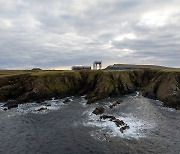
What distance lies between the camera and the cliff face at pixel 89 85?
83.1 meters

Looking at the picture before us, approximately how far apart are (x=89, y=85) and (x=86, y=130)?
5053 cm

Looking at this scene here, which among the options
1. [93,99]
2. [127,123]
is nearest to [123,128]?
[127,123]

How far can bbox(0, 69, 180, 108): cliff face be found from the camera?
83.1m

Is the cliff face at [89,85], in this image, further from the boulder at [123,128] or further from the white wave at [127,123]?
the boulder at [123,128]

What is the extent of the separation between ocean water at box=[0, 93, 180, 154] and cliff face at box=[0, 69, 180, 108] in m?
11.0

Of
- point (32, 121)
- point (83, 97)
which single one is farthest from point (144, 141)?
point (83, 97)

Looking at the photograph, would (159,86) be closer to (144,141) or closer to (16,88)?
(144,141)

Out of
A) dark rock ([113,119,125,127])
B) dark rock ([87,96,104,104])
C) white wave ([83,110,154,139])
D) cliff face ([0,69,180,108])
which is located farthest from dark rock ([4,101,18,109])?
dark rock ([113,119,125,127])

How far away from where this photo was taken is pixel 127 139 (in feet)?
146

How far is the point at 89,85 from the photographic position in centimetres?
9962

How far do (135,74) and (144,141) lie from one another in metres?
68.0

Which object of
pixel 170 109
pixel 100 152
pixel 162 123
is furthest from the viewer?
pixel 170 109

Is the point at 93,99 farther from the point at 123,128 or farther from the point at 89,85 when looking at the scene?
the point at 123,128

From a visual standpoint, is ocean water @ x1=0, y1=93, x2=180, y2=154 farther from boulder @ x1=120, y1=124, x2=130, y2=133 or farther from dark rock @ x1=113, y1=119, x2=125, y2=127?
dark rock @ x1=113, y1=119, x2=125, y2=127
